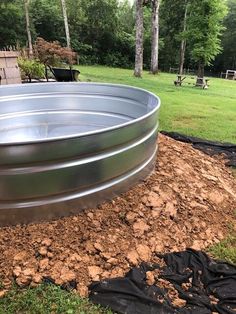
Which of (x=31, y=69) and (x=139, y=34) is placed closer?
(x=31, y=69)

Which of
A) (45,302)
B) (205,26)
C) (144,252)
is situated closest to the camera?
(45,302)

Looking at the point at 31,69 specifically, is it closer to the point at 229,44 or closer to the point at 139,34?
the point at 139,34

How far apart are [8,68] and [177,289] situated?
221 inches

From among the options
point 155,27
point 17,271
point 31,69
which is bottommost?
point 17,271

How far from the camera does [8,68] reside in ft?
20.7

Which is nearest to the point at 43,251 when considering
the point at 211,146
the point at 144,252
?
the point at 144,252

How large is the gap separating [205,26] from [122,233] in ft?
39.7

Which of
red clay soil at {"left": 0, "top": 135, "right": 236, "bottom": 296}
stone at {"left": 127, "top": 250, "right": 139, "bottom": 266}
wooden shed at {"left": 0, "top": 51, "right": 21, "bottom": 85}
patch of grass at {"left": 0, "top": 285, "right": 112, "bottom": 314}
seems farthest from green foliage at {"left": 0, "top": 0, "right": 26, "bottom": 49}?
patch of grass at {"left": 0, "top": 285, "right": 112, "bottom": 314}

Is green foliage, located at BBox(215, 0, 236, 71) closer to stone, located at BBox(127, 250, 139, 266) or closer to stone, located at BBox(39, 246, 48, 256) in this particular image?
stone, located at BBox(127, 250, 139, 266)

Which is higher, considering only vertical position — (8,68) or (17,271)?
(8,68)

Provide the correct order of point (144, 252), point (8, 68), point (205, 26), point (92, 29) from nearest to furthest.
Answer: point (144, 252) → point (8, 68) → point (205, 26) → point (92, 29)

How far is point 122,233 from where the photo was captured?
227 centimetres

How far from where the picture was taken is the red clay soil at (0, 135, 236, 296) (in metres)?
1.99

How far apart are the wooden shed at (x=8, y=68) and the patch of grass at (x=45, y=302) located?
5.15 meters
